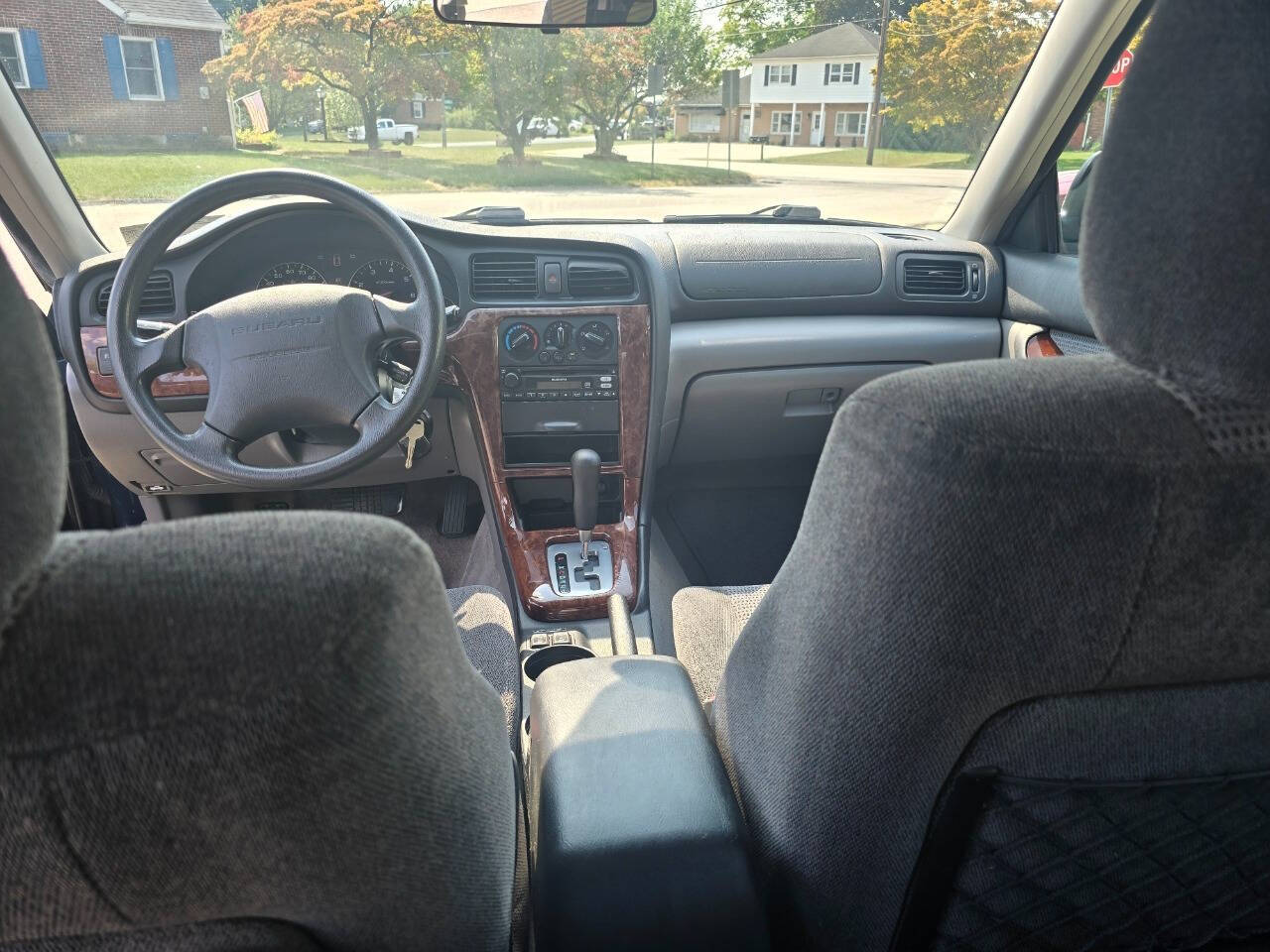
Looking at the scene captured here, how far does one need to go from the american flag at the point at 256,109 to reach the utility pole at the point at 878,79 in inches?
70.9

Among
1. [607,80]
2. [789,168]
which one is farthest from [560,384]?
[789,168]

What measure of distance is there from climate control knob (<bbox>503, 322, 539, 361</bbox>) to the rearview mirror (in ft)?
2.39

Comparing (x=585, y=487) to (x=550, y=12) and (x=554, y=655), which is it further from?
(x=550, y=12)

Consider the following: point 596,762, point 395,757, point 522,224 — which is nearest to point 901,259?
point 522,224

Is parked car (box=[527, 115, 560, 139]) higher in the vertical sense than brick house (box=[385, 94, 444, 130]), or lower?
lower

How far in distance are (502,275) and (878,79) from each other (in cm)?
137

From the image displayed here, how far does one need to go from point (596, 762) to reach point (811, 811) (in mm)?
280

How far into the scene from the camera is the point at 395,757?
674 millimetres

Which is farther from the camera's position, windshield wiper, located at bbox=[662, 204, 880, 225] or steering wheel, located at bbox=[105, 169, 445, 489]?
windshield wiper, located at bbox=[662, 204, 880, 225]

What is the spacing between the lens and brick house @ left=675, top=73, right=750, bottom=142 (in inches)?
114

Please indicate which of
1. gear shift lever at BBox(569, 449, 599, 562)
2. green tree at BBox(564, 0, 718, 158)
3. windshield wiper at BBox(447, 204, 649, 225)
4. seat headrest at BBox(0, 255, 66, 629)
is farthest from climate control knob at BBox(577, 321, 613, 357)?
seat headrest at BBox(0, 255, 66, 629)

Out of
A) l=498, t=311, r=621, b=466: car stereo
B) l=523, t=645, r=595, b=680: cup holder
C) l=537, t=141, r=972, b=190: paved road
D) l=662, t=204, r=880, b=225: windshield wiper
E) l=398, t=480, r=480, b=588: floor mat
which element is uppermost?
l=537, t=141, r=972, b=190: paved road

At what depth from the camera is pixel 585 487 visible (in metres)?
2.56

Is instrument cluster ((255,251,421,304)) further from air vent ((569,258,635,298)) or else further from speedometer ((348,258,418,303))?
air vent ((569,258,635,298))
